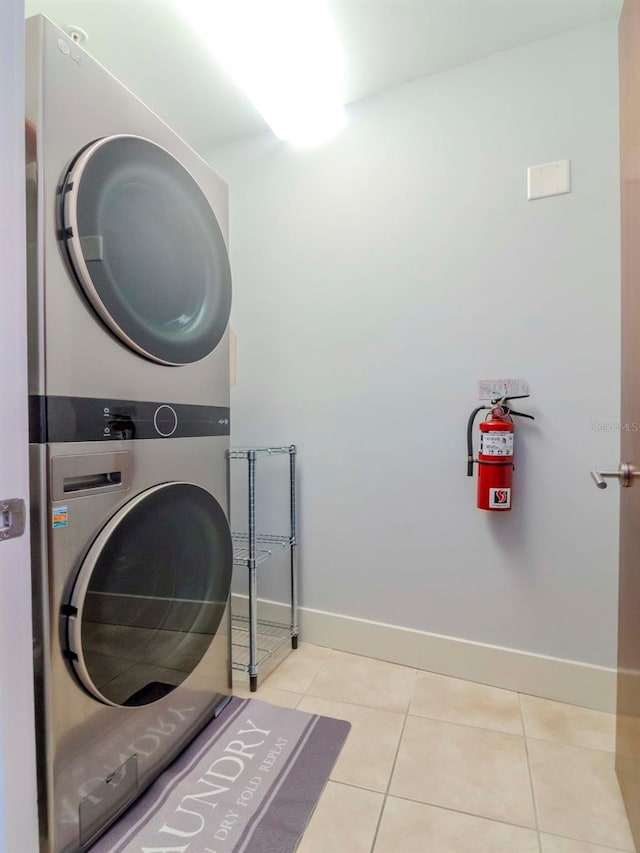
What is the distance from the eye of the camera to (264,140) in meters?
2.09

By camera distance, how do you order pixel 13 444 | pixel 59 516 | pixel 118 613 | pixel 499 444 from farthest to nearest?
pixel 499 444
pixel 118 613
pixel 59 516
pixel 13 444

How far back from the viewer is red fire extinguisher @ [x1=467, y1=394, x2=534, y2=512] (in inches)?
61.7

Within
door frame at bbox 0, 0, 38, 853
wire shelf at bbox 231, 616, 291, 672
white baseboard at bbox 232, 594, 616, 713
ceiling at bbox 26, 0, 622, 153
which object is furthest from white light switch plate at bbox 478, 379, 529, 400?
door frame at bbox 0, 0, 38, 853

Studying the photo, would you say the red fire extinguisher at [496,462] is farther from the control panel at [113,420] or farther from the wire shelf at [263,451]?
the control panel at [113,420]

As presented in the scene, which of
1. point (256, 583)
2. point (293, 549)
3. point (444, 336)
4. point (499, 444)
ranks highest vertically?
point (444, 336)

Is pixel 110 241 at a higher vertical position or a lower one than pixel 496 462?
higher

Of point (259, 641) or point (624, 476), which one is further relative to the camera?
point (259, 641)

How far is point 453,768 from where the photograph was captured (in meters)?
1.26

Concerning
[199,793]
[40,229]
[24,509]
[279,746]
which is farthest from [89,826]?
[40,229]

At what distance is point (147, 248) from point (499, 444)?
132cm

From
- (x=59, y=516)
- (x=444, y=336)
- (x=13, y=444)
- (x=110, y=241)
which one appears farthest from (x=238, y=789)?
(x=444, y=336)

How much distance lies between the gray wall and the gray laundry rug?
0.62m

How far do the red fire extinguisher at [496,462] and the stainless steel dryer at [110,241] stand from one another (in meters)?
1.03

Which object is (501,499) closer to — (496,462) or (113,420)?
(496,462)
